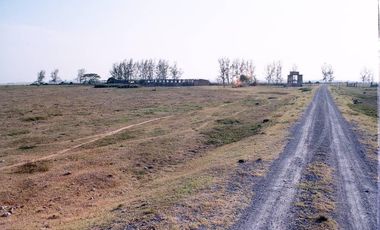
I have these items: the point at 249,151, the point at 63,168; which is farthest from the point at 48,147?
the point at 249,151

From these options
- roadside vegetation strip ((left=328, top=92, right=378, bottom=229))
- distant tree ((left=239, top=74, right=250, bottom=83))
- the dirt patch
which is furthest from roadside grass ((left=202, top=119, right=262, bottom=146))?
distant tree ((left=239, top=74, right=250, bottom=83))

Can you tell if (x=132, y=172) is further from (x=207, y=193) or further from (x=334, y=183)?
(x=334, y=183)

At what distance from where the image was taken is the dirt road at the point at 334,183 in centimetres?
1045

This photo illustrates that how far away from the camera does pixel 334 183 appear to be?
13.8 metres

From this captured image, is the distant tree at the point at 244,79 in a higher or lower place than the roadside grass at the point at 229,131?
higher

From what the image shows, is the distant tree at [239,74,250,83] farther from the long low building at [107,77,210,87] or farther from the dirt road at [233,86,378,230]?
the dirt road at [233,86,378,230]

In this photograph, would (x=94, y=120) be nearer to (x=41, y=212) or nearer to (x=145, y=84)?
(x=41, y=212)

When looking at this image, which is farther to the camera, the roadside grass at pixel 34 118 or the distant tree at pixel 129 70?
the distant tree at pixel 129 70

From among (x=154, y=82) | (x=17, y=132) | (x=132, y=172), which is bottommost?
(x=132, y=172)

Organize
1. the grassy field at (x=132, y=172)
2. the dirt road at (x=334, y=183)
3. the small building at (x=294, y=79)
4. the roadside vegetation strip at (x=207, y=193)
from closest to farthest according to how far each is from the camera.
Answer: the dirt road at (x=334, y=183)
the roadside vegetation strip at (x=207, y=193)
the grassy field at (x=132, y=172)
the small building at (x=294, y=79)

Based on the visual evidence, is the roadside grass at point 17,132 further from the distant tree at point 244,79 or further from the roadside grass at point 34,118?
the distant tree at point 244,79

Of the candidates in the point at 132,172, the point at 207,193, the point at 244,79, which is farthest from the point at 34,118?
the point at 244,79

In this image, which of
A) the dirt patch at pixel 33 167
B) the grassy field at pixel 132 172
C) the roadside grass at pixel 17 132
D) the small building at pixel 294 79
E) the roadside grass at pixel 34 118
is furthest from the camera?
the small building at pixel 294 79

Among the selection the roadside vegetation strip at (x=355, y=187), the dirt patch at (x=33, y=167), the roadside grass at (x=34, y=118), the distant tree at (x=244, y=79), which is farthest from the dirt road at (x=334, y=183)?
the distant tree at (x=244, y=79)
